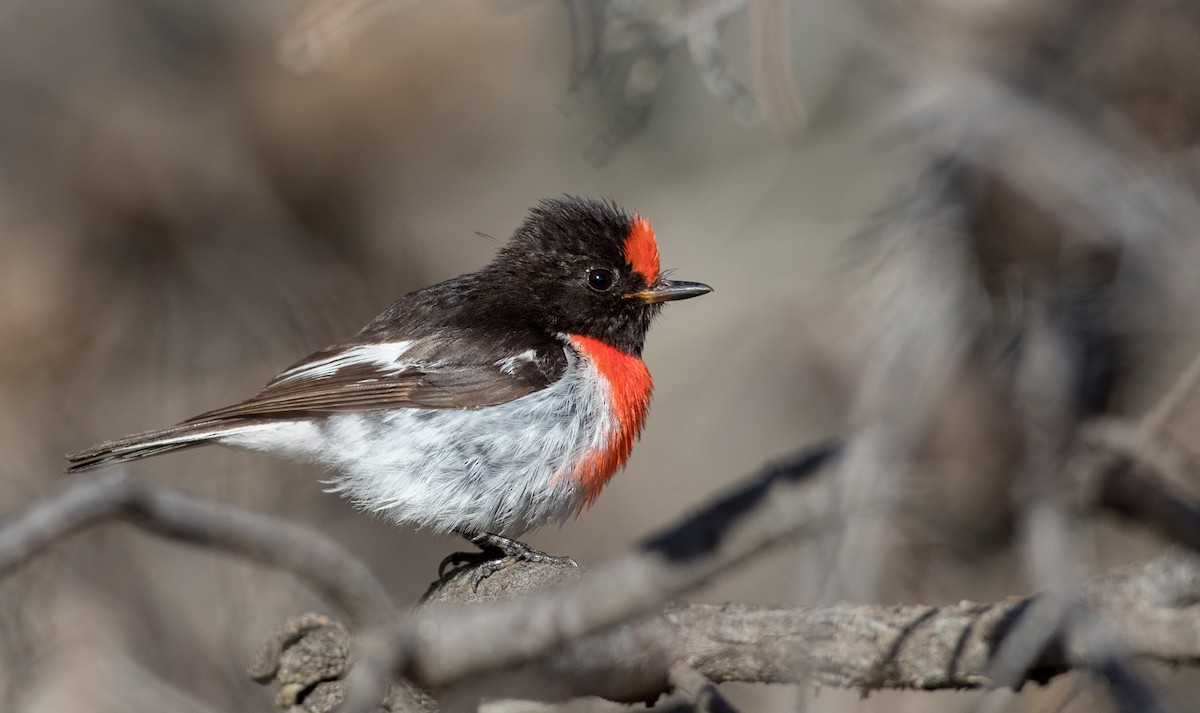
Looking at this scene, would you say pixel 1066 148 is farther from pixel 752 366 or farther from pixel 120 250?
pixel 120 250

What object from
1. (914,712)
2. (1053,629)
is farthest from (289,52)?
(914,712)

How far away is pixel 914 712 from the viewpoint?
5.07 metres

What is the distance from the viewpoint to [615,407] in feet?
12.4

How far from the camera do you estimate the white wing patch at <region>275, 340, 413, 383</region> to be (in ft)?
12.3

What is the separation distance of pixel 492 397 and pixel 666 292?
2.32 ft

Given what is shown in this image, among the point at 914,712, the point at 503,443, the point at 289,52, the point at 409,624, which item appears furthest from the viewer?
the point at 914,712

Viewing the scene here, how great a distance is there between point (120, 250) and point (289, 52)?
15.5 feet

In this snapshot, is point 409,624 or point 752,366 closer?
point 409,624

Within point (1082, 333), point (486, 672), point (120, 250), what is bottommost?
point (486, 672)

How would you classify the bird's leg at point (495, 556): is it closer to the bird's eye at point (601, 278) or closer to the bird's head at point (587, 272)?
the bird's head at point (587, 272)

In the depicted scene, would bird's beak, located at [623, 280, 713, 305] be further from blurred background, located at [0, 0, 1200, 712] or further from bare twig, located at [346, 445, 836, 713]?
bare twig, located at [346, 445, 836, 713]

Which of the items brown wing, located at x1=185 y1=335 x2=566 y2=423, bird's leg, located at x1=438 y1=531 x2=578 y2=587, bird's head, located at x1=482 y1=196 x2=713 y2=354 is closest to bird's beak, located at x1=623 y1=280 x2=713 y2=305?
bird's head, located at x1=482 y1=196 x2=713 y2=354

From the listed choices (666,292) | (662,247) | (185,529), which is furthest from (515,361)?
(662,247)

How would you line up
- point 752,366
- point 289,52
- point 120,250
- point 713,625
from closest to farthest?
point 713,625
point 289,52
point 752,366
point 120,250
